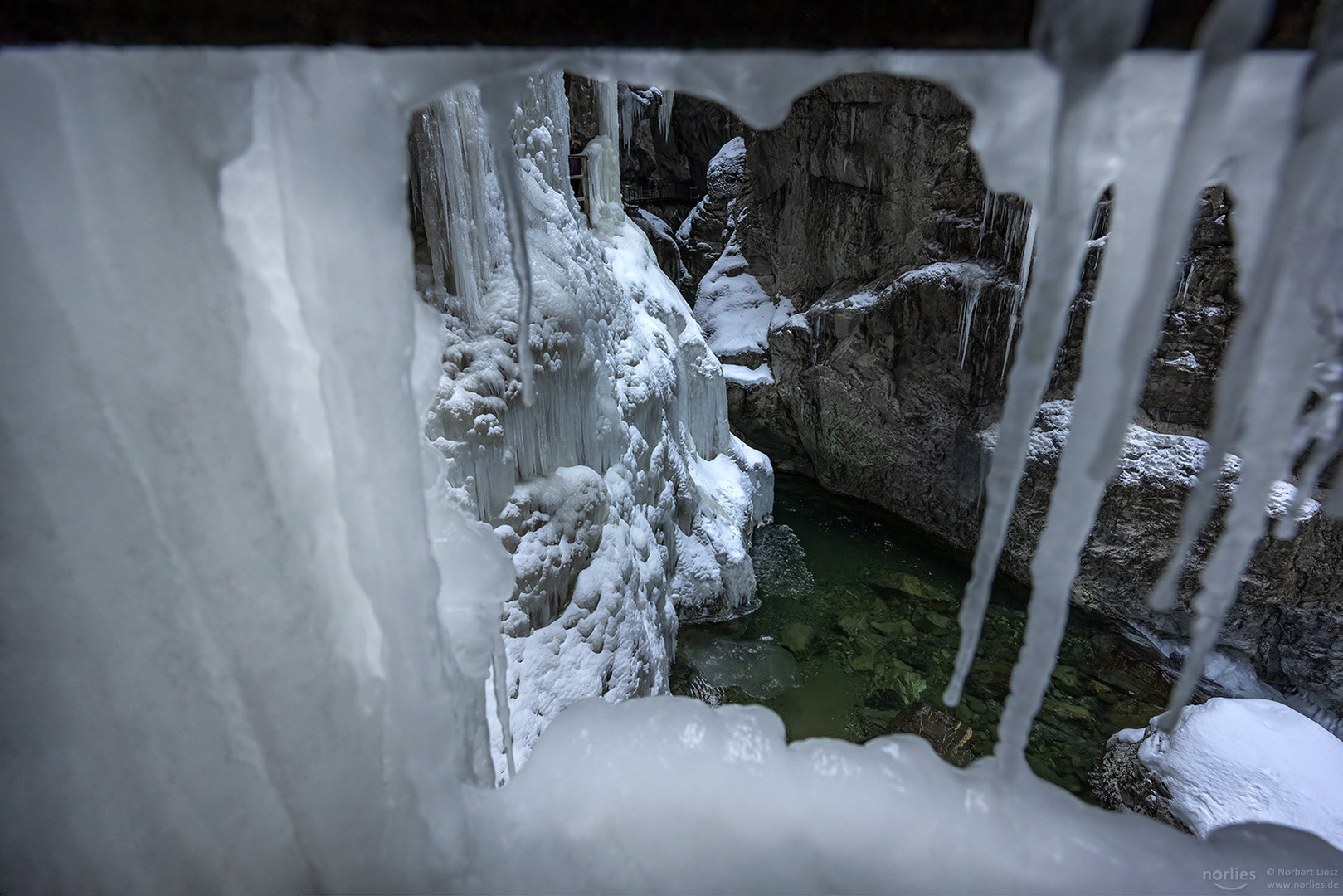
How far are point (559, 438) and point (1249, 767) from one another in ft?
15.2

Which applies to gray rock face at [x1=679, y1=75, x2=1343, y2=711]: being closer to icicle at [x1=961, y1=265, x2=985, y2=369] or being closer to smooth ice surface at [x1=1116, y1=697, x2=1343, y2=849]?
icicle at [x1=961, y1=265, x2=985, y2=369]

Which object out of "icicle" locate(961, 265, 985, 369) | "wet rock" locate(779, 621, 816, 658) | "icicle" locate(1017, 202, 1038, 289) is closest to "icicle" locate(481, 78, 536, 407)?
"wet rock" locate(779, 621, 816, 658)

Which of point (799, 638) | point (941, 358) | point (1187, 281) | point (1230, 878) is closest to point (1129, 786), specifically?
point (799, 638)

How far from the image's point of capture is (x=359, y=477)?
101 cm

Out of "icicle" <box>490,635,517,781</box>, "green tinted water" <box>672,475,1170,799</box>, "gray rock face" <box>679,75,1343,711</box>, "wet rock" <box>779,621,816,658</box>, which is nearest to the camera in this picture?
"icicle" <box>490,635,517,781</box>

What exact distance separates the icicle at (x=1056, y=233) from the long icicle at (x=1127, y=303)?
4 centimetres

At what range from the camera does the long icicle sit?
27.7 inches

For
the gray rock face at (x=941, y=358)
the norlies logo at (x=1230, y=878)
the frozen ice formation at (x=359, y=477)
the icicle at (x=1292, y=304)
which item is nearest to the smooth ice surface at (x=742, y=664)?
the gray rock face at (x=941, y=358)

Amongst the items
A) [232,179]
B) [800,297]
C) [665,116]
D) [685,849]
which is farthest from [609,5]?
[665,116]

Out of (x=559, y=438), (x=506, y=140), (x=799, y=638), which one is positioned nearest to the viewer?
(x=506, y=140)

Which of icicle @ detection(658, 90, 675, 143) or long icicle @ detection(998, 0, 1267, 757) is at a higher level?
icicle @ detection(658, 90, 675, 143)

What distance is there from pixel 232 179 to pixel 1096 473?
1.43 meters

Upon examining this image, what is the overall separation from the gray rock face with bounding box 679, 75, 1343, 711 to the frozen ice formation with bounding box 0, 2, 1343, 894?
20.8ft

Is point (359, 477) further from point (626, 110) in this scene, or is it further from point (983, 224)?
point (626, 110)
